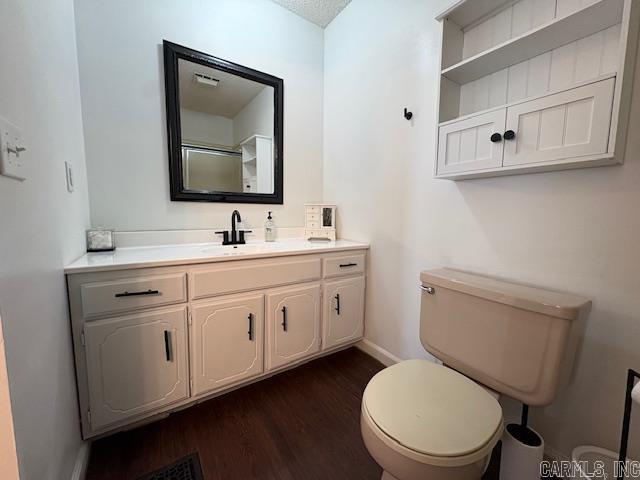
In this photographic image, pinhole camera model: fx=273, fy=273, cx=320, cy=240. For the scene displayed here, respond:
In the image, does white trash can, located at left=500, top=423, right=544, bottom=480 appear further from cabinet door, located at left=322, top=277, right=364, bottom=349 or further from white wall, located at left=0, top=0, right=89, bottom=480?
white wall, located at left=0, top=0, right=89, bottom=480

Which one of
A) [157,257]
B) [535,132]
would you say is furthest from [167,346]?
[535,132]

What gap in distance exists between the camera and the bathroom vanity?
3.73 feet

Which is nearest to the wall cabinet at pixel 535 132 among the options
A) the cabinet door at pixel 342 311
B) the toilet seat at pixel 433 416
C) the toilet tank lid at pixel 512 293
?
the toilet tank lid at pixel 512 293

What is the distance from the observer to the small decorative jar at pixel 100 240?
1462 mm

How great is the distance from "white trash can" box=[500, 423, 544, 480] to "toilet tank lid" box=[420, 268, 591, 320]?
1.61 feet

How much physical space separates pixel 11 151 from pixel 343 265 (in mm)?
1547

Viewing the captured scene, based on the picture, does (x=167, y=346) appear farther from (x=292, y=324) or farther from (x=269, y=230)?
(x=269, y=230)

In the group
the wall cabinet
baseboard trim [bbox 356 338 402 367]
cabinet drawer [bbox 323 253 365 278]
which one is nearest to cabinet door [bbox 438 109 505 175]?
the wall cabinet

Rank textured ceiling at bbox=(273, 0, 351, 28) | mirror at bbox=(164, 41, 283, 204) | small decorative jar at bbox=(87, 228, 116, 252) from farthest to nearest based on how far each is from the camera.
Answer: textured ceiling at bbox=(273, 0, 351, 28), mirror at bbox=(164, 41, 283, 204), small decorative jar at bbox=(87, 228, 116, 252)

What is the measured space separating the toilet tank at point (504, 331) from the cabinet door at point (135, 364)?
1191 mm

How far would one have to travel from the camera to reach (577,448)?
98 cm

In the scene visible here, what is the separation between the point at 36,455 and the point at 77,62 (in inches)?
68.4

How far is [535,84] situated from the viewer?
1.11m

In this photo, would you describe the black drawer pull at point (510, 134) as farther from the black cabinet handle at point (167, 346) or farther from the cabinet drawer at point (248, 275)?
the black cabinet handle at point (167, 346)
